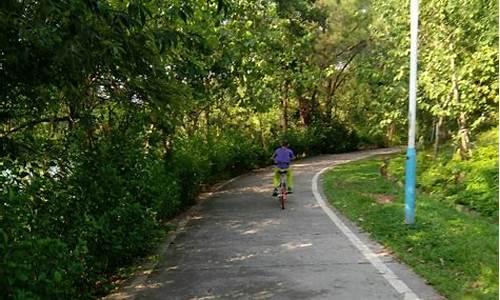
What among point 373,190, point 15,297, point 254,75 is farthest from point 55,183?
point 373,190

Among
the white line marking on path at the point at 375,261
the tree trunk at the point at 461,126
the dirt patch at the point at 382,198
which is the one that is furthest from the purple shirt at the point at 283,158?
the tree trunk at the point at 461,126

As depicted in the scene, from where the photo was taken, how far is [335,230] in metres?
11.0

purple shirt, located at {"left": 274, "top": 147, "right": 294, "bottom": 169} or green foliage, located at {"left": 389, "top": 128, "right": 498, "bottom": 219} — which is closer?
green foliage, located at {"left": 389, "top": 128, "right": 498, "bottom": 219}

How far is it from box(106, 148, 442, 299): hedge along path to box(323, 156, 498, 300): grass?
272 mm

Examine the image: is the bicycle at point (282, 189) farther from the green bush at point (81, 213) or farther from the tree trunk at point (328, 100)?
the tree trunk at point (328, 100)

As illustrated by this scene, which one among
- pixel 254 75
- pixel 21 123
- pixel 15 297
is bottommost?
pixel 15 297

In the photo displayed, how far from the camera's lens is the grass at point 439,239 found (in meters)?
6.94

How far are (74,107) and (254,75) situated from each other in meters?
8.91

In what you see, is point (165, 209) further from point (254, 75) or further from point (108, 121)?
point (254, 75)

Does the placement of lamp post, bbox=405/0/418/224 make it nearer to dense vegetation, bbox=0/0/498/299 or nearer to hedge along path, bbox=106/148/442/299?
hedge along path, bbox=106/148/442/299

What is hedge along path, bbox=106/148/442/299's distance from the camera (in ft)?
22.8

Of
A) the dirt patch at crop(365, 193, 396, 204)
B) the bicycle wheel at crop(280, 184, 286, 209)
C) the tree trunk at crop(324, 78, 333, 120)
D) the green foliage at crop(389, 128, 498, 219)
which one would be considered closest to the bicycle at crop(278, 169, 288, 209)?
the bicycle wheel at crop(280, 184, 286, 209)

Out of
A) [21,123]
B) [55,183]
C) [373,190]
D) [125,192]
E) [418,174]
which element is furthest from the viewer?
[418,174]

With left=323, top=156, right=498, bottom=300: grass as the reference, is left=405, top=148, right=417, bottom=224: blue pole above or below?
above
